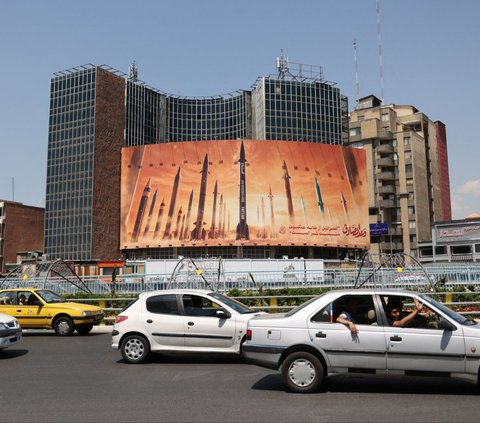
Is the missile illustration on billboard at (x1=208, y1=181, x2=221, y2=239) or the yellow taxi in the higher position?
the missile illustration on billboard at (x1=208, y1=181, x2=221, y2=239)

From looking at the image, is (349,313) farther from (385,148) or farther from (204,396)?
(385,148)

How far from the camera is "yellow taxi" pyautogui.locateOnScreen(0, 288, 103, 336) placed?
16.1 metres

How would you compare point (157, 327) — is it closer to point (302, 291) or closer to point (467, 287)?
point (302, 291)

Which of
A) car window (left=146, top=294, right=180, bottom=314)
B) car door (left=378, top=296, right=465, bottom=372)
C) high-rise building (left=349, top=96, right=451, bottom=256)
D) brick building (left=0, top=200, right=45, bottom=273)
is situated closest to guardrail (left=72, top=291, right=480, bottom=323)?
car window (left=146, top=294, right=180, bottom=314)

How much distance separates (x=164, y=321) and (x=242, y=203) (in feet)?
196

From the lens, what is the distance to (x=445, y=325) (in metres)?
7.42

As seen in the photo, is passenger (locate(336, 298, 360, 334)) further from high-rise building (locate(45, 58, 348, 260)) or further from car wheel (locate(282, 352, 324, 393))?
high-rise building (locate(45, 58, 348, 260))

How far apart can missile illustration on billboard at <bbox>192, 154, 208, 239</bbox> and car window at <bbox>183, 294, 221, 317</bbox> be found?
5895 centimetres

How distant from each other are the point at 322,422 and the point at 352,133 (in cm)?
8792

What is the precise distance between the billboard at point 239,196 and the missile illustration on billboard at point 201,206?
0.43ft

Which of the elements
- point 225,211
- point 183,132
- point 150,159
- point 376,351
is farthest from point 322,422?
point 183,132

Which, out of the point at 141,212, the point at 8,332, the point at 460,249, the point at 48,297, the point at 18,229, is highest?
the point at 141,212

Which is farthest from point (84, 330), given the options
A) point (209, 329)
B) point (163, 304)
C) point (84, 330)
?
point (209, 329)

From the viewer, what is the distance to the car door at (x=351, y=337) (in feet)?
24.7
